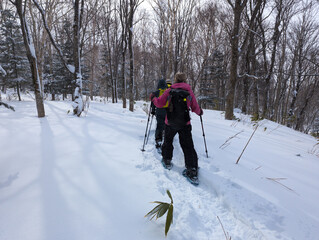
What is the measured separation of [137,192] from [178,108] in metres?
1.66

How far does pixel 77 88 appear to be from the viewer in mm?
6484

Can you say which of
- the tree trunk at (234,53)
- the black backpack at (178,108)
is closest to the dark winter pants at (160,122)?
the black backpack at (178,108)

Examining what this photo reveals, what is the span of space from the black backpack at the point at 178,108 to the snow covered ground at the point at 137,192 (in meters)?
1.08

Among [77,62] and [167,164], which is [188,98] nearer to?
→ [167,164]

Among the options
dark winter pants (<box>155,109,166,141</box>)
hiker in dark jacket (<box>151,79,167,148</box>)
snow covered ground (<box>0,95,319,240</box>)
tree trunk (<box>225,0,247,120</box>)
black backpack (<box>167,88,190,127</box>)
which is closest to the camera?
snow covered ground (<box>0,95,319,240</box>)

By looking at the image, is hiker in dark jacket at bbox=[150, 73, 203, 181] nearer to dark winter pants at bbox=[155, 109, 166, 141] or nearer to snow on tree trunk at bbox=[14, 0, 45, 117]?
dark winter pants at bbox=[155, 109, 166, 141]

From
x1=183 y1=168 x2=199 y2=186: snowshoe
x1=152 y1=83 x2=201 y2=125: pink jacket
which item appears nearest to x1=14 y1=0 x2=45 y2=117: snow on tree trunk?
x1=152 y1=83 x2=201 y2=125: pink jacket

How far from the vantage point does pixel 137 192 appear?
2279 millimetres

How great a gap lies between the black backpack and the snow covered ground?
1.08 meters

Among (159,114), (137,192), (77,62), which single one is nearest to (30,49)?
(77,62)

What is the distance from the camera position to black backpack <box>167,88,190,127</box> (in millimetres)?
2920

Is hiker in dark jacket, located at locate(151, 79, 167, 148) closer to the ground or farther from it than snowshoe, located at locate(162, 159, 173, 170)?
farther from it

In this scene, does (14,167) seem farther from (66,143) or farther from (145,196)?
(145,196)

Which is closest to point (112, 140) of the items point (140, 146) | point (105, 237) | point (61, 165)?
point (140, 146)
